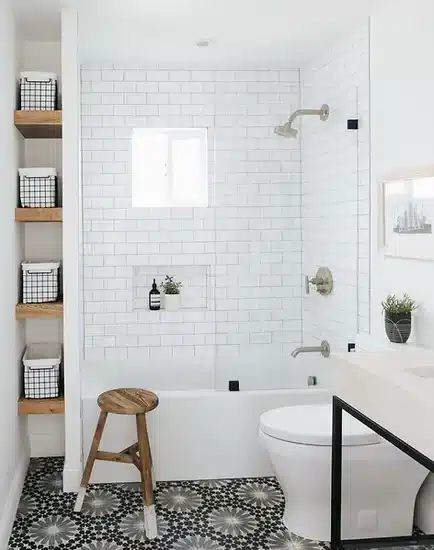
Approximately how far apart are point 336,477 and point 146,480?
3.22 ft

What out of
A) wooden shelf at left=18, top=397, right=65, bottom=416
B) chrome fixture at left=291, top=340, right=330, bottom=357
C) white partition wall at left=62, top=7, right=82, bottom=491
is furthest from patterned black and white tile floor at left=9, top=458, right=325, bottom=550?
chrome fixture at left=291, top=340, right=330, bottom=357

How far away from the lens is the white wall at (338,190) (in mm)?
3939

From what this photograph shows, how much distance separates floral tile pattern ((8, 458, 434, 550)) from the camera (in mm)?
3154

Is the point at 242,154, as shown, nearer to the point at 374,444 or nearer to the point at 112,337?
the point at 112,337

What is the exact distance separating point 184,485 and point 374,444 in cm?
126

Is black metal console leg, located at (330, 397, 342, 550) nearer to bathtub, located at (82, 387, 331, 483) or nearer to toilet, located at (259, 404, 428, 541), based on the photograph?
toilet, located at (259, 404, 428, 541)

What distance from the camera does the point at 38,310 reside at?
3764mm

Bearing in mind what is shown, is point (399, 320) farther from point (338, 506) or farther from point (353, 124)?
point (353, 124)

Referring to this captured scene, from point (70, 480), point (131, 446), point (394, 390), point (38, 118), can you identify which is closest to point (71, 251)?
point (38, 118)

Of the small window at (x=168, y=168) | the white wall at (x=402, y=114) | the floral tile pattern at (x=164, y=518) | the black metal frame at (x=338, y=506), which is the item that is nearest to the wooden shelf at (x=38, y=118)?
the small window at (x=168, y=168)

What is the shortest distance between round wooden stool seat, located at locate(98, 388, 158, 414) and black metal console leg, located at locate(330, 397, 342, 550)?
39.8 inches

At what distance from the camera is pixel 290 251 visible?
4.70 m

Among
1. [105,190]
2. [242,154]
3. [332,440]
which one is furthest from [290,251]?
[332,440]

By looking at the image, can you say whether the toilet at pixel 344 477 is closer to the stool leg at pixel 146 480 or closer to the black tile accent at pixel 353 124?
the stool leg at pixel 146 480
